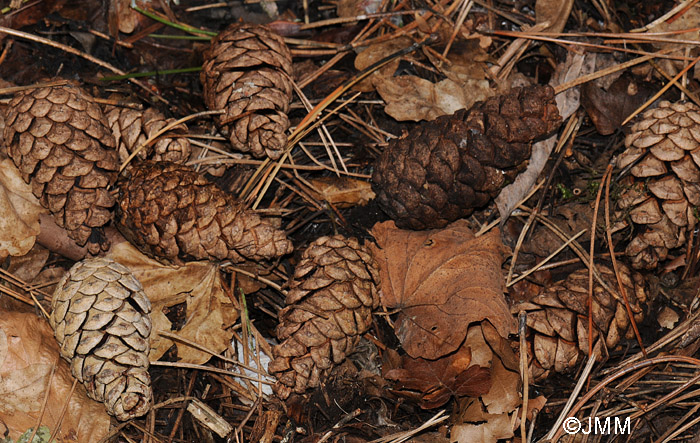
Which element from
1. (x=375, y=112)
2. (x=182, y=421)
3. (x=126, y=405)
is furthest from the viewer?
(x=375, y=112)

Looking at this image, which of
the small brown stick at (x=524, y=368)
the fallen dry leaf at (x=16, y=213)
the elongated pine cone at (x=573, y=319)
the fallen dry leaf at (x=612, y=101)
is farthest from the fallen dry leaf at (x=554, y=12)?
the fallen dry leaf at (x=16, y=213)

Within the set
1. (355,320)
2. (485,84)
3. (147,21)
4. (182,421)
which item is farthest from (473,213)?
(147,21)

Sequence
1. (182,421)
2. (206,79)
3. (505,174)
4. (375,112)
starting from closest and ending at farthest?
1. (182,421)
2. (505,174)
3. (206,79)
4. (375,112)

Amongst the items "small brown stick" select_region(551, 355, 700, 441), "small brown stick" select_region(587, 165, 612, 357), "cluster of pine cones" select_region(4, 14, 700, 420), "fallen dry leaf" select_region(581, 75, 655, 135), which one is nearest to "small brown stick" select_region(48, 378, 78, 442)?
"cluster of pine cones" select_region(4, 14, 700, 420)

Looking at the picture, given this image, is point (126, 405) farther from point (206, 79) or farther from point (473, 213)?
point (473, 213)

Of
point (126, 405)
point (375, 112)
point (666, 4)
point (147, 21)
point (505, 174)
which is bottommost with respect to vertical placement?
point (126, 405)

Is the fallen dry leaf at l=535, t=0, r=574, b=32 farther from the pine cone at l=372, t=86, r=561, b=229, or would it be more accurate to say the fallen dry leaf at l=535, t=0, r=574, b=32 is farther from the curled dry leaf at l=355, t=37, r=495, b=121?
the pine cone at l=372, t=86, r=561, b=229

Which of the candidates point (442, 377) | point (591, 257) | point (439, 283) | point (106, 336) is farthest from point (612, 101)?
point (106, 336)
